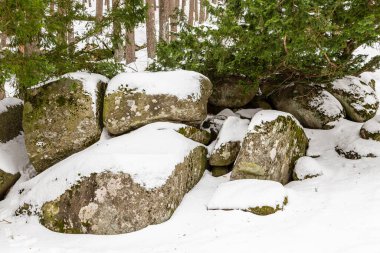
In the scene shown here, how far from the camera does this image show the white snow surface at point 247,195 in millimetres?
6090

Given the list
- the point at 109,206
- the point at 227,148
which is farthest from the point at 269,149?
the point at 109,206

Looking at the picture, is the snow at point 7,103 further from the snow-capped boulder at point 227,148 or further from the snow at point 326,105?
the snow at point 326,105

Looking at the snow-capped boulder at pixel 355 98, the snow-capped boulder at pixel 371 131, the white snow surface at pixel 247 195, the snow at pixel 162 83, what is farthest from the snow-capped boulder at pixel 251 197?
the snow-capped boulder at pixel 355 98

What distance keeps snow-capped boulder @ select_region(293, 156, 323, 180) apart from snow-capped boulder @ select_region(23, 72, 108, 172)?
16.2 feet

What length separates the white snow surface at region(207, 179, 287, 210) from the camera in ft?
20.0

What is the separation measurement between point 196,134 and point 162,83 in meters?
1.56

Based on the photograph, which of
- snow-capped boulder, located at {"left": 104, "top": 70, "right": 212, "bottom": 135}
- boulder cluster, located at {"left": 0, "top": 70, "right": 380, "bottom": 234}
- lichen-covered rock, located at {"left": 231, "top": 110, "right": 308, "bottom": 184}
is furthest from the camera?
snow-capped boulder, located at {"left": 104, "top": 70, "right": 212, "bottom": 135}

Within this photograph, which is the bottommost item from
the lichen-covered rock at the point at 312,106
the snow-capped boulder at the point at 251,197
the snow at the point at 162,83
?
the snow-capped boulder at the point at 251,197

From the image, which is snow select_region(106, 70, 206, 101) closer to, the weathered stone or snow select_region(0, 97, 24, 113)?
the weathered stone

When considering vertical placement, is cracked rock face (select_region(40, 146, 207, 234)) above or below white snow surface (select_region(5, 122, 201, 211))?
below

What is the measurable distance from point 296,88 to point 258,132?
3.07 meters

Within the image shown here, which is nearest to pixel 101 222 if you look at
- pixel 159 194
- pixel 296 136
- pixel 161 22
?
pixel 159 194

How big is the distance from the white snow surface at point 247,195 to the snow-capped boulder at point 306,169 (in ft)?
4.16

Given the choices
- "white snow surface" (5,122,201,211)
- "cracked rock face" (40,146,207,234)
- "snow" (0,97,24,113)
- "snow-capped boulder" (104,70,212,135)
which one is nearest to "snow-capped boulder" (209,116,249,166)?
"white snow surface" (5,122,201,211)
